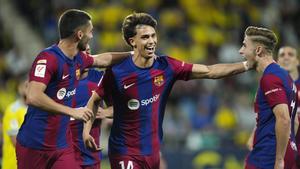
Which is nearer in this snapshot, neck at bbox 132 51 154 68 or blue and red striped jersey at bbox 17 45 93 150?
blue and red striped jersey at bbox 17 45 93 150

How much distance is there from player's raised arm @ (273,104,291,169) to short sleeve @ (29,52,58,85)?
2.17m

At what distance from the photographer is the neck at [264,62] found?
8305 mm

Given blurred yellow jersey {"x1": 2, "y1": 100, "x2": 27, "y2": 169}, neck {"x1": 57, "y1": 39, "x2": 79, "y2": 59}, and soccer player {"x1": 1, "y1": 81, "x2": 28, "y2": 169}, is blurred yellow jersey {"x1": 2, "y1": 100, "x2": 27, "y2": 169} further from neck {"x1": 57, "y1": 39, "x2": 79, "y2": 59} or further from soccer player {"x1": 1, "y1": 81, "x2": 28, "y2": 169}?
neck {"x1": 57, "y1": 39, "x2": 79, "y2": 59}

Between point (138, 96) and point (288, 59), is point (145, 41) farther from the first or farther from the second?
point (288, 59)

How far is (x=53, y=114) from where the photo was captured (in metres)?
8.28

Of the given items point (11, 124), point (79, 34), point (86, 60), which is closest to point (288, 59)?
point (86, 60)

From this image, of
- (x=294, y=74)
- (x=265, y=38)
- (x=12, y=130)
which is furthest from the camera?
(x=294, y=74)

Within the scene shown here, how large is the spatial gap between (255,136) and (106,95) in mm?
1579

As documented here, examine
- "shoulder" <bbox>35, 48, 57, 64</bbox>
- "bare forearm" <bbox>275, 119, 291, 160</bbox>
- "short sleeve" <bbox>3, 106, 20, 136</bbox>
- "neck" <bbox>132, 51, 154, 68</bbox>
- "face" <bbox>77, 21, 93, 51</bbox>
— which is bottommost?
"bare forearm" <bbox>275, 119, 291, 160</bbox>

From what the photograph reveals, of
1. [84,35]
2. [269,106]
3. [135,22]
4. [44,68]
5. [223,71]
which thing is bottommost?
[269,106]

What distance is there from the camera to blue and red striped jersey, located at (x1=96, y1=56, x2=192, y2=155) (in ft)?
27.7

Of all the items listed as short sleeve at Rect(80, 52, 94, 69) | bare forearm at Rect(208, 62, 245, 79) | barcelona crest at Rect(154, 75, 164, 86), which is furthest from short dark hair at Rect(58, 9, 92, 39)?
bare forearm at Rect(208, 62, 245, 79)

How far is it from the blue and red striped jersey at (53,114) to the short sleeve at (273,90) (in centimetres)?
190

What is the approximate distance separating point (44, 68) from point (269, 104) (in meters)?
2.19
